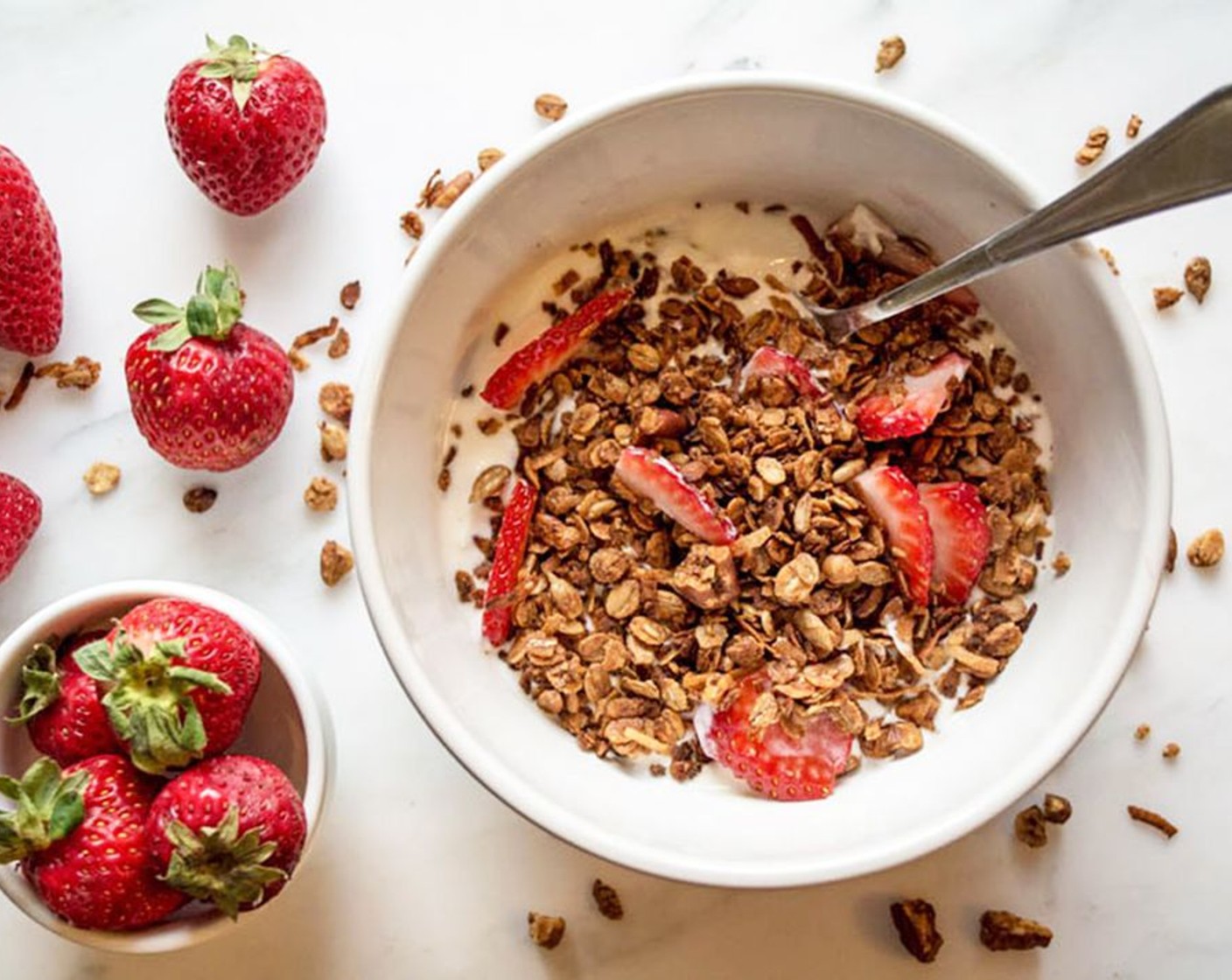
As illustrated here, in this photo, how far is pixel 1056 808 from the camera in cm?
113

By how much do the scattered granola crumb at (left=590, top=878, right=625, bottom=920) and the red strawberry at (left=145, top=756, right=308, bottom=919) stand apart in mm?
230

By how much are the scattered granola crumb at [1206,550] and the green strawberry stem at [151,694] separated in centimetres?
70

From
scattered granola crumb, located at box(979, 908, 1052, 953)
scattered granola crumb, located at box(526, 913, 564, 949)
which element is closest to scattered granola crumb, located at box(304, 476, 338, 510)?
scattered granola crumb, located at box(526, 913, 564, 949)

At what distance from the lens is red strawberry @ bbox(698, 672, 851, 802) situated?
1.07 metres

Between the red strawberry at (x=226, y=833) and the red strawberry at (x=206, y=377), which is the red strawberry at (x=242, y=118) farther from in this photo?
the red strawberry at (x=226, y=833)

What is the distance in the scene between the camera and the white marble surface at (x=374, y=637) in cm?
115

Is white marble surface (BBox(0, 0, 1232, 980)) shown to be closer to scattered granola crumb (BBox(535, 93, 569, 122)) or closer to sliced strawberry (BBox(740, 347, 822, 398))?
scattered granola crumb (BBox(535, 93, 569, 122))

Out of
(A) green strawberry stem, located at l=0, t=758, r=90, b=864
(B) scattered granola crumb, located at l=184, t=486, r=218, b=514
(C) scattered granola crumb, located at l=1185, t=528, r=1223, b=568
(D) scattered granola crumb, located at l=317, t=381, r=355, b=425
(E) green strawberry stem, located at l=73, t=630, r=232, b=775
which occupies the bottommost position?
(A) green strawberry stem, located at l=0, t=758, r=90, b=864

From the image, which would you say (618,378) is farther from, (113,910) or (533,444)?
(113,910)

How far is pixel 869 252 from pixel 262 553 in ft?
1.63

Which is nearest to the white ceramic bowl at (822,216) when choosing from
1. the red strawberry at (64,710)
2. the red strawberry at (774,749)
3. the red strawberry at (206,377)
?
the red strawberry at (774,749)

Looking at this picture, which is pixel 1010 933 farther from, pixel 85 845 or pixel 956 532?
pixel 85 845

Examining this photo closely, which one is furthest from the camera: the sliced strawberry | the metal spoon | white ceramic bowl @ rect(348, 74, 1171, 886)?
the sliced strawberry

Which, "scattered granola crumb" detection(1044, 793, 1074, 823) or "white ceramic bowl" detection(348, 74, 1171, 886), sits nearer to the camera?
"white ceramic bowl" detection(348, 74, 1171, 886)
